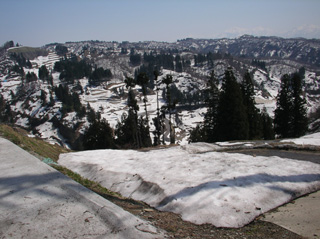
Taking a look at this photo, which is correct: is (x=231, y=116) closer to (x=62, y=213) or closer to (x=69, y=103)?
(x=62, y=213)

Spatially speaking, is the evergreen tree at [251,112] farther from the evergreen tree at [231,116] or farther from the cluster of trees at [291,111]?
the cluster of trees at [291,111]

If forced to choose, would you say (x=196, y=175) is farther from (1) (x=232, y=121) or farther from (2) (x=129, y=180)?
(1) (x=232, y=121)

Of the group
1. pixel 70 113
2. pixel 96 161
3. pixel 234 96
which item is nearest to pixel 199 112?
pixel 70 113

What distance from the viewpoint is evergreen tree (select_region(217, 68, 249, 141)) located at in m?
31.9

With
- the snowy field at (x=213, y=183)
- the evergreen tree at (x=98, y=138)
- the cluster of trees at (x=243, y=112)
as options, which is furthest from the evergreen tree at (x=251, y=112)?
the snowy field at (x=213, y=183)

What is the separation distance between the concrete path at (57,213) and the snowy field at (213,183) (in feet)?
7.72

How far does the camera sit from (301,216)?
5.46 meters

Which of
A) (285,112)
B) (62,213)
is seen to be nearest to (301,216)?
(62,213)

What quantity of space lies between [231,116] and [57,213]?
3066cm

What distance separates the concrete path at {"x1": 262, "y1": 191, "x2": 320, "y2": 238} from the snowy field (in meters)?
0.29

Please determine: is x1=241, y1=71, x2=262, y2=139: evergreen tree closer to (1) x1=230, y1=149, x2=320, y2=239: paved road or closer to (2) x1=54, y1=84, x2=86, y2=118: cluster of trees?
(1) x1=230, y1=149, x2=320, y2=239: paved road

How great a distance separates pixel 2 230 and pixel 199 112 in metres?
158

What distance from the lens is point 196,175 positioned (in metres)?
8.89

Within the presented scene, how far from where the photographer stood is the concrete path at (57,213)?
3.65 metres
